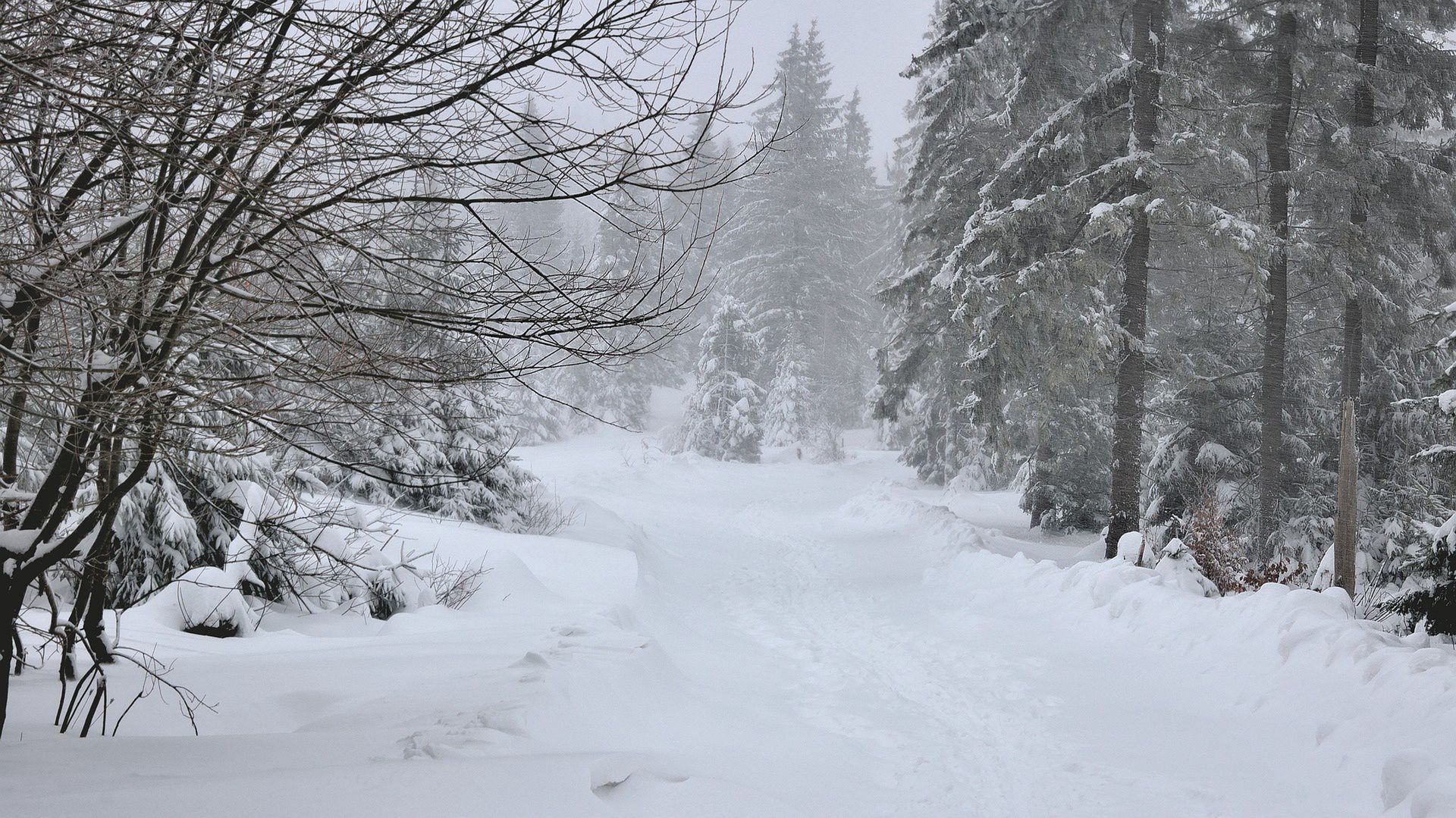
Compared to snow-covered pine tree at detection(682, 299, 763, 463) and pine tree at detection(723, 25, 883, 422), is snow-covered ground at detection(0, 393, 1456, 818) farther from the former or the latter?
pine tree at detection(723, 25, 883, 422)

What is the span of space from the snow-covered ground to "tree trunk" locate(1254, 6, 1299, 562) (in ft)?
19.2

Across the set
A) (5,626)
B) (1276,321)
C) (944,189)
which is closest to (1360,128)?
(1276,321)

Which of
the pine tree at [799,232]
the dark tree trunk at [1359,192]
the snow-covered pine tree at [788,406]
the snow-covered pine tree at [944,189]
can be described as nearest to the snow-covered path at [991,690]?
the snow-covered pine tree at [944,189]

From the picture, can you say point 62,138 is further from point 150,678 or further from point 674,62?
point 150,678

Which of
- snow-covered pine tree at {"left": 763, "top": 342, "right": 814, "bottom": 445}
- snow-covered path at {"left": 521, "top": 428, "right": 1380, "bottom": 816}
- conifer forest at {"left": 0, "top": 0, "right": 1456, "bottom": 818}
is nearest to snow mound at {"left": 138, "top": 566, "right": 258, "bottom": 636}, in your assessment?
conifer forest at {"left": 0, "top": 0, "right": 1456, "bottom": 818}

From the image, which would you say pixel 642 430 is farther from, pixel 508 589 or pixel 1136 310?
pixel 1136 310

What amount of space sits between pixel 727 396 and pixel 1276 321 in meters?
21.3

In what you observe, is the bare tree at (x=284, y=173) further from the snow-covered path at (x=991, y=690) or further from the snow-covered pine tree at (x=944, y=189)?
the snow-covered pine tree at (x=944, y=189)

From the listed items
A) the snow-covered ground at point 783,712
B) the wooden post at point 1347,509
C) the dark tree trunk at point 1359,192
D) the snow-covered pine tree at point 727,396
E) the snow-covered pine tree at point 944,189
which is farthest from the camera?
the snow-covered pine tree at point 727,396

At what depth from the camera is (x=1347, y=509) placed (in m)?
7.62

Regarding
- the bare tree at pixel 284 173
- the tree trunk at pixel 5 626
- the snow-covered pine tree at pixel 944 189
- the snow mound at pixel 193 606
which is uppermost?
the snow-covered pine tree at pixel 944 189

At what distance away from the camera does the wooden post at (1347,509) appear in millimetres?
7629

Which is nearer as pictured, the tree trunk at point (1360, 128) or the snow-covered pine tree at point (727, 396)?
the tree trunk at point (1360, 128)

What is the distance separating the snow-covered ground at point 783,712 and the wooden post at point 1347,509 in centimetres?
174
